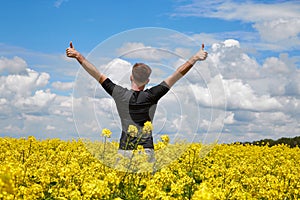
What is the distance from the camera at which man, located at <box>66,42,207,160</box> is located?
21.5 ft

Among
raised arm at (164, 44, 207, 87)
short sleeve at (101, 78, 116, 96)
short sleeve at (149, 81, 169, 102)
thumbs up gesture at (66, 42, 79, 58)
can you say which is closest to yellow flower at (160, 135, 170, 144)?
short sleeve at (149, 81, 169, 102)

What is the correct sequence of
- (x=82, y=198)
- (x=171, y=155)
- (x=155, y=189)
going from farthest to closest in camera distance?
1. (x=171, y=155)
2. (x=155, y=189)
3. (x=82, y=198)

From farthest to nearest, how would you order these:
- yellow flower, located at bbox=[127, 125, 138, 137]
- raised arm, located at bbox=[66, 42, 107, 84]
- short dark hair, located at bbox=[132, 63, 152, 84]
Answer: raised arm, located at bbox=[66, 42, 107, 84], short dark hair, located at bbox=[132, 63, 152, 84], yellow flower, located at bbox=[127, 125, 138, 137]

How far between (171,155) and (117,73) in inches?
54.4

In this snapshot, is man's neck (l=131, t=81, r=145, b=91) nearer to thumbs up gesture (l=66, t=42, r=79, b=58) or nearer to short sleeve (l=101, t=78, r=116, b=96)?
short sleeve (l=101, t=78, r=116, b=96)

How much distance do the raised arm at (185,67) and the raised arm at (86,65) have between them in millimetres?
895

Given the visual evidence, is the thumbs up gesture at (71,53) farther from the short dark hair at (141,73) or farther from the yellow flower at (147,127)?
the yellow flower at (147,127)

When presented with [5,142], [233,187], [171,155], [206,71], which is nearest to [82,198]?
[233,187]

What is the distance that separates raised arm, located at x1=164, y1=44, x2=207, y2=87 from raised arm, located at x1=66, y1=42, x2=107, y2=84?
0.89 meters

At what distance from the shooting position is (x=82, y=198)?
14.9 ft

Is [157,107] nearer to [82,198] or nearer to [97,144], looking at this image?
[97,144]

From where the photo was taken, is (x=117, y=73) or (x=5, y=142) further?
(x=5, y=142)

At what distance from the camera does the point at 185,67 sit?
22.3 ft

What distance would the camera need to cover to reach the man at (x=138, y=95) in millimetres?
6555
